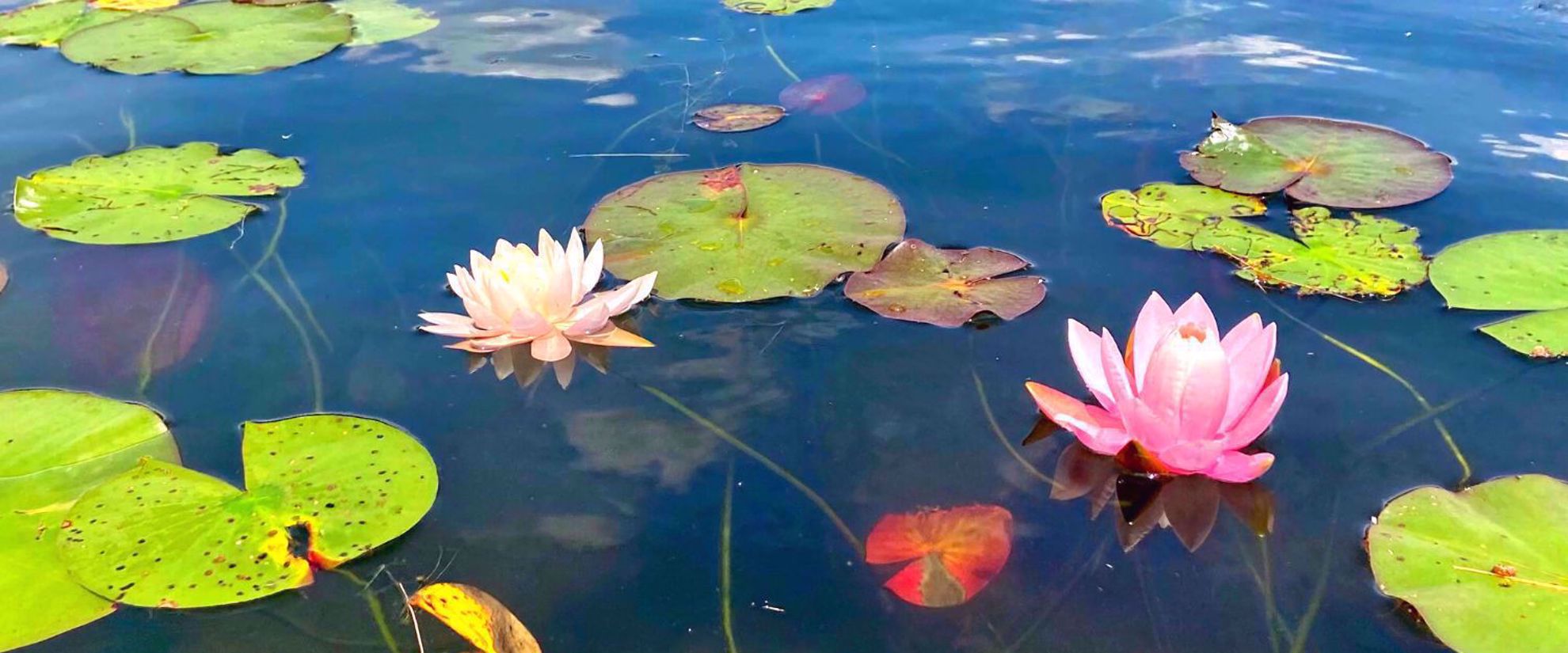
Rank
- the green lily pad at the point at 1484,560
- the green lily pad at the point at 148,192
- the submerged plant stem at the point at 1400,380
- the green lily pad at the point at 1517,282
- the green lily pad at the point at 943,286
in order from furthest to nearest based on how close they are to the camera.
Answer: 1. the green lily pad at the point at 148,192
2. the green lily pad at the point at 943,286
3. the green lily pad at the point at 1517,282
4. the submerged plant stem at the point at 1400,380
5. the green lily pad at the point at 1484,560

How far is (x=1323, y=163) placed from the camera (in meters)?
3.09

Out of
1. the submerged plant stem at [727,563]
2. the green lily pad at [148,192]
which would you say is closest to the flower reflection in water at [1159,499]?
the submerged plant stem at [727,563]

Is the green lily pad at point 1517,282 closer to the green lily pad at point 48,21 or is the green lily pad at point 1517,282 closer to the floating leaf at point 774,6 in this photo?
the floating leaf at point 774,6

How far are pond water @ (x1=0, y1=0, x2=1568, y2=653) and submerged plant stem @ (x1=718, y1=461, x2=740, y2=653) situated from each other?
17 mm

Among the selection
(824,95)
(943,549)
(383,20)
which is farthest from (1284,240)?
(383,20)

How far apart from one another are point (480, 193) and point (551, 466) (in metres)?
1.33

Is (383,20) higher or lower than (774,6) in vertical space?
lower

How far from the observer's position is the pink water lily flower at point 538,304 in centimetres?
238

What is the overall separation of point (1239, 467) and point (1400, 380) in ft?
2.14

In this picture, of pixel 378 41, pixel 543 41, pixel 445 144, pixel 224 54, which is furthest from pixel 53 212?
pixel 543 41

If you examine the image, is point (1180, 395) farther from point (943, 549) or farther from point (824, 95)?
point (824, 95)

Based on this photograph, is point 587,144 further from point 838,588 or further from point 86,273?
point 838,588

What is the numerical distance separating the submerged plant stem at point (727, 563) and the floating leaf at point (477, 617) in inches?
12.9

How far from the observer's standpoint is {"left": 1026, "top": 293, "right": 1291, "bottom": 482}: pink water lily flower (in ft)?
6.25
